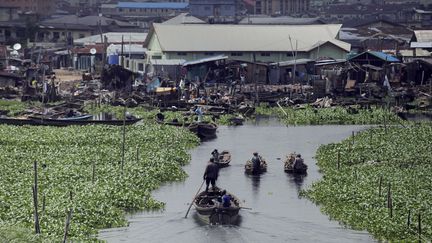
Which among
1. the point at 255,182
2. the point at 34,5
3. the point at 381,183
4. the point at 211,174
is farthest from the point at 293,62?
the point at 34,5

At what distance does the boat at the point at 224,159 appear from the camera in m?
36.6

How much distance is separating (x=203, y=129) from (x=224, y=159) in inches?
245

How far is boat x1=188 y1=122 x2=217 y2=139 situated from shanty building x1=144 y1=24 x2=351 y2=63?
21.1 metres

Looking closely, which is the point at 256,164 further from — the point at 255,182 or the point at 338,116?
the point at 338,116

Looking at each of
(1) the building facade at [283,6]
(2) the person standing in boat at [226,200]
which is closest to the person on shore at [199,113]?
(2) the person standing in boat at [226,200]

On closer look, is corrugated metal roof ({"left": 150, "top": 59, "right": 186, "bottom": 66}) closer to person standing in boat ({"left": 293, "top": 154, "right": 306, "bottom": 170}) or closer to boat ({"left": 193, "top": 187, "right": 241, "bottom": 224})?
person standing in boat ({"left": 293, "top": 154, "right": 306, "bottom": 170})

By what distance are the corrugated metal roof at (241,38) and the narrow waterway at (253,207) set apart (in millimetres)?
21406

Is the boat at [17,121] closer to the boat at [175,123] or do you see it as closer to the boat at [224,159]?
the boat at [175,123]

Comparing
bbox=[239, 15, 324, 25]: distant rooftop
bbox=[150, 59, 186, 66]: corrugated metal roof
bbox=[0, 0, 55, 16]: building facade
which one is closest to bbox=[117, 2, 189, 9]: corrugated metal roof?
bbox=[0, 0, 55, 16]: building facade

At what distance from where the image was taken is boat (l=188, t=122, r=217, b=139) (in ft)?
142

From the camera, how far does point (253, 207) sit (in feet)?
98.5

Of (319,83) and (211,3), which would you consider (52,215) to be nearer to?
(319,83)

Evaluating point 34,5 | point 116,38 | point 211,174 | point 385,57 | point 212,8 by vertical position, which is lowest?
point 211,174

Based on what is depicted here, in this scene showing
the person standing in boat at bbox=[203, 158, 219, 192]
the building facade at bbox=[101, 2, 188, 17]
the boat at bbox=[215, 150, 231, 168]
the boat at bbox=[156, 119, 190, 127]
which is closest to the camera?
the person standing in boat at bbox=[203, 158, 219, 192]
